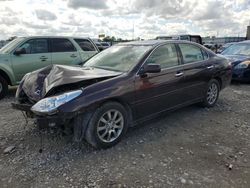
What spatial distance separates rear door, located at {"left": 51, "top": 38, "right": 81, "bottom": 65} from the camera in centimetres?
753

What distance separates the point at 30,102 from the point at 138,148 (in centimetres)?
174

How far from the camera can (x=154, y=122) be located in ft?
15.1

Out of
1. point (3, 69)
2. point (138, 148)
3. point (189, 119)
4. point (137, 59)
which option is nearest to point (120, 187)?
point (138, 148)

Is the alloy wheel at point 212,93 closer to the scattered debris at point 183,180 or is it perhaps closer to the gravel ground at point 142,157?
the gravel ground at point 142,157

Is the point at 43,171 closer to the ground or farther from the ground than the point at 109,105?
closer to the ground

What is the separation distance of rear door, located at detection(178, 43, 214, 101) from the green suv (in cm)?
284

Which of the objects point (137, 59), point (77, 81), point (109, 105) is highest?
point (137, 59)

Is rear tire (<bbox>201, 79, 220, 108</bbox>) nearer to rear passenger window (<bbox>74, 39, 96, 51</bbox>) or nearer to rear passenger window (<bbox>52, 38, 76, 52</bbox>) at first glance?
rear passenger window (<bbox>74, 39, 96, 51</bbox>)

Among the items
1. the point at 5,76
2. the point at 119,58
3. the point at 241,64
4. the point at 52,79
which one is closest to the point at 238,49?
the point at 241,64

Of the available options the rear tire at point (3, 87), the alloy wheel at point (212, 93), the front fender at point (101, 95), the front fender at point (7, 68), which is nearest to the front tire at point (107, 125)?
the front fender at point (101, 95)

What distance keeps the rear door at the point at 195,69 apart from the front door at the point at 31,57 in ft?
14.5

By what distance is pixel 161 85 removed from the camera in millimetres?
4109

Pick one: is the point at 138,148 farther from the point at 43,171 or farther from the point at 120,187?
the point at 43,171

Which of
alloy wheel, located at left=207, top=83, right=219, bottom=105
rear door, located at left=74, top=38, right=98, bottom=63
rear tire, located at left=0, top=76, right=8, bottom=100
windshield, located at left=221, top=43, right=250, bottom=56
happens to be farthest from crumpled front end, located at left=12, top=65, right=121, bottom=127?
windshield, located at left=221, top=43, right=250, bottom=56
